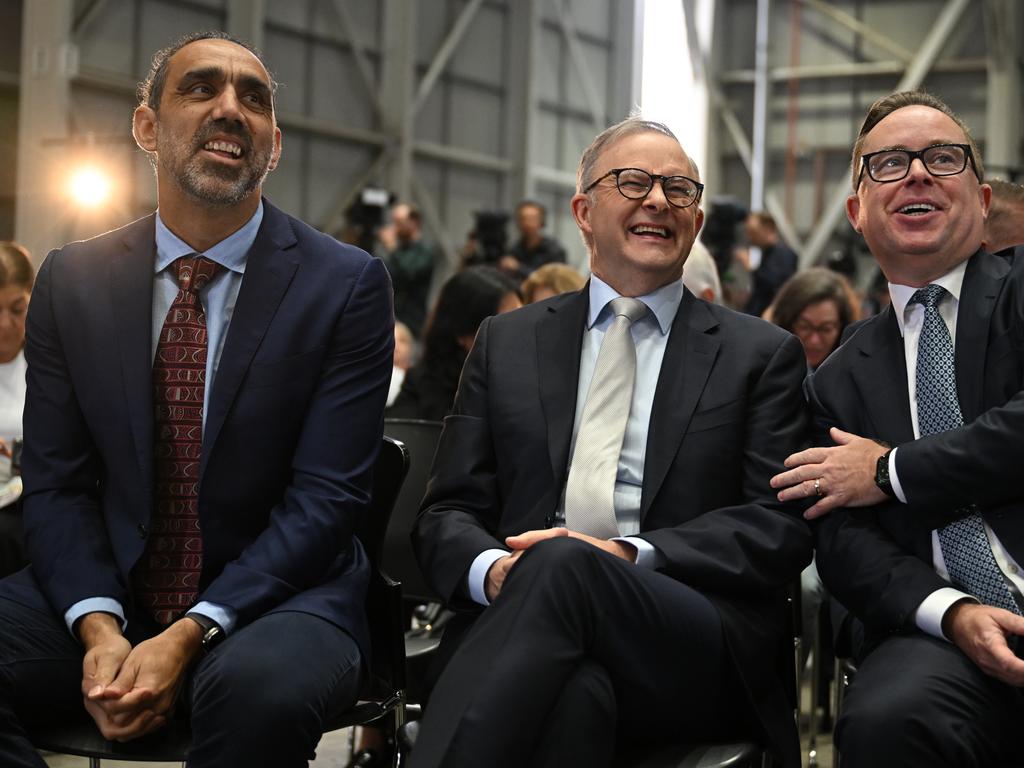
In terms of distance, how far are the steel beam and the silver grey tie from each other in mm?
11085

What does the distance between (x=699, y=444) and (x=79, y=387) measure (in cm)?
109

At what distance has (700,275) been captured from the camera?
3.54m

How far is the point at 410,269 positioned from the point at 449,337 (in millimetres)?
5250

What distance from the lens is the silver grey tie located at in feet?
7.27

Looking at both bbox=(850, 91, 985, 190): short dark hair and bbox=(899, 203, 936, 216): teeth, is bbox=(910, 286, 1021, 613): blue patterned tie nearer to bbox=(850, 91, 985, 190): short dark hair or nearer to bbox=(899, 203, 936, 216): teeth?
bbox=(899, 203, 936, 216): teeth

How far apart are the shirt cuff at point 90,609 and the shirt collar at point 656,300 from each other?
989 mm

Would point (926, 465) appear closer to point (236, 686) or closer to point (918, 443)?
point (918, 443)

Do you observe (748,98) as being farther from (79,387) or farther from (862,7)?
(79,387)

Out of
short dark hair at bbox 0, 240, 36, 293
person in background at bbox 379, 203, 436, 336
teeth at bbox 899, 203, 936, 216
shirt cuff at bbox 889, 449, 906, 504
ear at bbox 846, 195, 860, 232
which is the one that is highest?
person in background at bbox 379, 203, 436, 336

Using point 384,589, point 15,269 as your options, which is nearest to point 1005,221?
point 384,589

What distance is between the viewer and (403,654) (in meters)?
2.24

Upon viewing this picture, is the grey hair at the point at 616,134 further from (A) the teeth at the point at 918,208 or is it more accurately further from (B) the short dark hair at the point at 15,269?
(B) the short dark hair at the point at 15,269

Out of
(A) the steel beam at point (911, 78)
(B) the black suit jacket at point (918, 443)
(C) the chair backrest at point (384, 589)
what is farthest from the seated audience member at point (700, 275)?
(A) the steel beam at point (911, 78)

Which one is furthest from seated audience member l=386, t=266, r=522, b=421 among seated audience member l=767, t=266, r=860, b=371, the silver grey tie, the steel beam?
the steel beam
